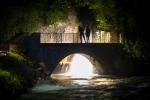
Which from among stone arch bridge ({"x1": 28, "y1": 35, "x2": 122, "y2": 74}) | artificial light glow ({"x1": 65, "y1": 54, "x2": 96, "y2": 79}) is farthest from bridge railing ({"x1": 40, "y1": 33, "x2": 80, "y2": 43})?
artificial light glow ({"x1": 65, "y1": 54, "x2": 96, "y2": 79})

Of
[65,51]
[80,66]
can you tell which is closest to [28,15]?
[65,51]

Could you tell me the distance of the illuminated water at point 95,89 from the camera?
33.2m

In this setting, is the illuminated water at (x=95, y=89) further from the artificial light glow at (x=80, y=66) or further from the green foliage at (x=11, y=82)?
the artificial light glow at (x=80, y=66)

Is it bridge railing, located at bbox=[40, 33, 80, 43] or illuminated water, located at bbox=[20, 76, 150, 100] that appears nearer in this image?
illuminated water, located at bbox=[20, 76, 150, 100]

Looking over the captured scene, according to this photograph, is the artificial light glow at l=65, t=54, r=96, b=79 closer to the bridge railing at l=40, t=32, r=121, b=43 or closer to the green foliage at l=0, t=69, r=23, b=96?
the bridge railing at l=40, t=32, r=121, b=43

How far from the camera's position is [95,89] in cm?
3906

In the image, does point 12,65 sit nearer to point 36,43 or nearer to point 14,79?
point 14,79

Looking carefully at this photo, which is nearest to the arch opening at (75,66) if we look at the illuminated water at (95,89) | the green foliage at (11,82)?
the illuminated water at (95,89)

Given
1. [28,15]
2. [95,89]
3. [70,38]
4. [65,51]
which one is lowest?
[95,89]

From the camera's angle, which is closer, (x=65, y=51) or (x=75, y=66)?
(x=65, y=51)

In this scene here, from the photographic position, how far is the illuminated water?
33156 millimetres

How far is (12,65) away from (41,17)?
186 inches

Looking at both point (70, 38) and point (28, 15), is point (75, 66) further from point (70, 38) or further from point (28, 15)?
point (28, 15)

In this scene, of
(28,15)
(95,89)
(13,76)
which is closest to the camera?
(13,76)
